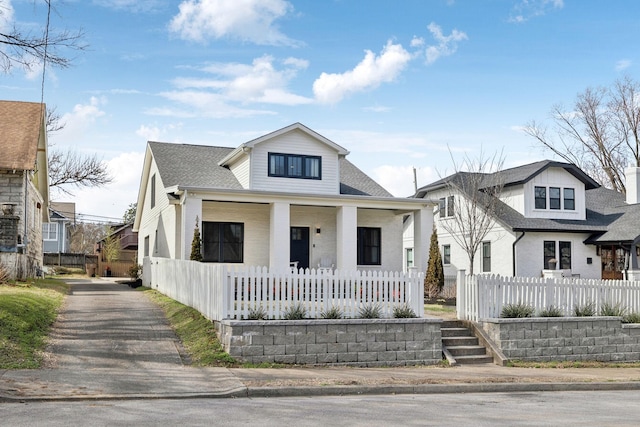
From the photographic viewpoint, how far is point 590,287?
15859 millimetres

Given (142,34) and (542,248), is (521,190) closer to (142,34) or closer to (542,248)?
(542,248)

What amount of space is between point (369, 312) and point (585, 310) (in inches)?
229

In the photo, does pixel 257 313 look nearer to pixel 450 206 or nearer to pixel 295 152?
pixel 295 152

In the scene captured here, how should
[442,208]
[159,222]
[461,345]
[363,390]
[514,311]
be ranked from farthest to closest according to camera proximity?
[442,208], [159,222], [514,311], [461,345], [363,390]

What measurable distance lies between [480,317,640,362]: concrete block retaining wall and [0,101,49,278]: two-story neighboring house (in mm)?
15814

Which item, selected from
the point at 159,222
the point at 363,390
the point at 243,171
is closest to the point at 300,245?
the point at 243,171

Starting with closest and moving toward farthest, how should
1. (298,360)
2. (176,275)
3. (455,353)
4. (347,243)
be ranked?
(298,360) < (455,353) < (176,275) < (347,243)

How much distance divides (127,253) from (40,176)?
1876 cm

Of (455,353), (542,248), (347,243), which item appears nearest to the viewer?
(455,353)

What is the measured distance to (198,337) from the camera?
42.5 ft

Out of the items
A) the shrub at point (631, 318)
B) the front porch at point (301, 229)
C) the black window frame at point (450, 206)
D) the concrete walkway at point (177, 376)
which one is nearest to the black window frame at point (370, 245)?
the front porch at point (301, 229)

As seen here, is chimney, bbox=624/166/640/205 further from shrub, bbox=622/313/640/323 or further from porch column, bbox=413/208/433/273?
shrub, bbox=622/313/640/323

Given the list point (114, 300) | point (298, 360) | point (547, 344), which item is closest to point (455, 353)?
point (547, 344)

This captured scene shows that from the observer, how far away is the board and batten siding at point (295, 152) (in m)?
23.5
